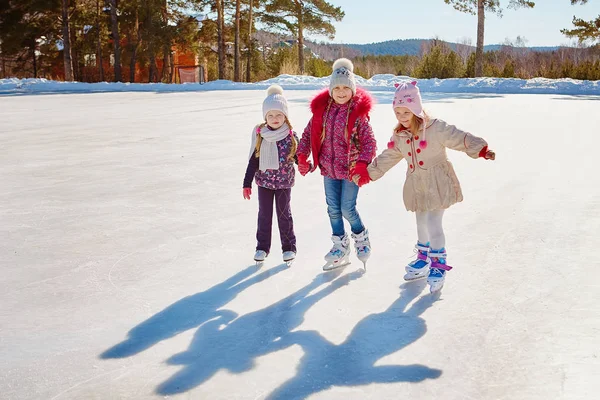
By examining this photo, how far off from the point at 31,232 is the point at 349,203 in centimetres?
208

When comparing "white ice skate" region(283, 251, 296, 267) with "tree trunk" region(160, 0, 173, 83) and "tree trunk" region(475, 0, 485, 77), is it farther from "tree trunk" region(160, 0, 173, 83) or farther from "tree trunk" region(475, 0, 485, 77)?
"tree trunk" region(160, 0, 173, 83)

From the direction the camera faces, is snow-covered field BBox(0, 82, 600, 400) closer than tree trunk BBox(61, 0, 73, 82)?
Yes

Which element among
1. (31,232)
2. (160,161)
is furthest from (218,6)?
(31,232)

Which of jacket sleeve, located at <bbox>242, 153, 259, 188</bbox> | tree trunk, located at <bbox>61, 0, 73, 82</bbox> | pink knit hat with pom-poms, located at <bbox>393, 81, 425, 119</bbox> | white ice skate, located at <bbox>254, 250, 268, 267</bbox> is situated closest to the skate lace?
white ice skate, located at <bbox>254, 250, 268, 267</bbox>

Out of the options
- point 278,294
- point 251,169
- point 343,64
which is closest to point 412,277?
point 278,294

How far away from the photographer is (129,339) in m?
2.50

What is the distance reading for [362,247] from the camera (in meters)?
3.42

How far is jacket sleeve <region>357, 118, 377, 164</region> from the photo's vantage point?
10.7 feet

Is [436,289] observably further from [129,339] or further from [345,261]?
[129,339]

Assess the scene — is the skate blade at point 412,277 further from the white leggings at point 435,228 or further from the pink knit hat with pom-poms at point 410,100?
the pink knit hat with pom-poms at point 410,100

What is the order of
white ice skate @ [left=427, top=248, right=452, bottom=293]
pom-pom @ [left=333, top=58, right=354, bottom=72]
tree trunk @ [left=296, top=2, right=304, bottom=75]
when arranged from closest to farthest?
1. white ice skate @ [left=427, top=248, right=452, bottom=293]
2. pom-pom @ [left=333, top=58, right=354, bottom=72]
3. tree trunk @ [left=296, top=2, right=304, bottom=75]

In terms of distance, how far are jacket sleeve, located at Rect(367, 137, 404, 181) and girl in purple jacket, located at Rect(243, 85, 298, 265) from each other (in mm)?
485

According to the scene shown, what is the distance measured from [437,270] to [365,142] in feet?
2.50

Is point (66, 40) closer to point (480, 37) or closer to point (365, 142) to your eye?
point (480, 37)
